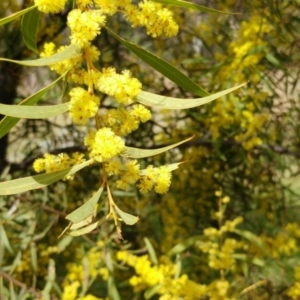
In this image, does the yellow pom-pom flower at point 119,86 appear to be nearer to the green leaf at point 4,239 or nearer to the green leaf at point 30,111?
the green leaf at point 30,111

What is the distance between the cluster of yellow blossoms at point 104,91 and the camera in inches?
24.6

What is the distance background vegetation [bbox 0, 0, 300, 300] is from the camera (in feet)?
4.85

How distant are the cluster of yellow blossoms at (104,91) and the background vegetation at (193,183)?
2.29 ft

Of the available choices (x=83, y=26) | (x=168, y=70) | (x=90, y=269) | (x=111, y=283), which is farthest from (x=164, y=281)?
(x=83, y=26)

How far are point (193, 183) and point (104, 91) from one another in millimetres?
1309

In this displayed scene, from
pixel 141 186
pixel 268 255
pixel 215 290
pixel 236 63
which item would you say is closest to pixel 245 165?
pixel 268 255

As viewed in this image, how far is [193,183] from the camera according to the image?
191 centimetres

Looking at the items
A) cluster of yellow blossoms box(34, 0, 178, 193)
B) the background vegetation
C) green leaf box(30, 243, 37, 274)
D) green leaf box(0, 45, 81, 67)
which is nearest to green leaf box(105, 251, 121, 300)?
the background vegetation

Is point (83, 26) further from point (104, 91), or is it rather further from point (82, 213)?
point (82, 213)

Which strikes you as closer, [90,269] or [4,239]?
[4,239]

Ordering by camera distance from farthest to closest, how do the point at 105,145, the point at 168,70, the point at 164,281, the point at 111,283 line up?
1. the point at 111,283
2. the point at 164,281
3. the point at 168,70
4. the point at 105,145

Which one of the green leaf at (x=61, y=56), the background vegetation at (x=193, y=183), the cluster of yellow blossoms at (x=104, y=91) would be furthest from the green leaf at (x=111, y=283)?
the green leaf at (x=61, y=56)

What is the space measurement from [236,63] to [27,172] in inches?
29.1

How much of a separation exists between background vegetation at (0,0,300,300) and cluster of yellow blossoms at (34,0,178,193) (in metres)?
0.70
